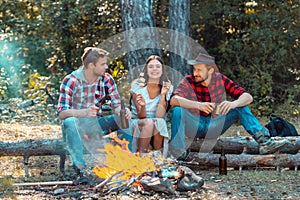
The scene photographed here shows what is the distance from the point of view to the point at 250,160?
545cm

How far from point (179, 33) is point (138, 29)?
4.16 ft

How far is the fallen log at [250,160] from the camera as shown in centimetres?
539

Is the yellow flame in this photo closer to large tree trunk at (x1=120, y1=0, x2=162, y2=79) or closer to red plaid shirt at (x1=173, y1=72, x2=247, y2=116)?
red plaid shirt at (x1=173, y1=72, x2=247, y2=116)

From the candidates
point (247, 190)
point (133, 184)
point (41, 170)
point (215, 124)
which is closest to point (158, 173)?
point (133, 184)

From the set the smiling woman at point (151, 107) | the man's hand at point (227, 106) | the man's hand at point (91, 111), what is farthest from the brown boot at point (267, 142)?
the man's hand at point (91, 111)

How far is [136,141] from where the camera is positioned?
5.54 m

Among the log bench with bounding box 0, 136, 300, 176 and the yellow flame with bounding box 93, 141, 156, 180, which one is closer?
the yellow flame with bounding box 93, 141, 156, 180

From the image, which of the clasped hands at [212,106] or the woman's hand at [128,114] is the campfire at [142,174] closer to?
the woman's hand at [128,114]

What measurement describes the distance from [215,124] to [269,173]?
75 centimetres

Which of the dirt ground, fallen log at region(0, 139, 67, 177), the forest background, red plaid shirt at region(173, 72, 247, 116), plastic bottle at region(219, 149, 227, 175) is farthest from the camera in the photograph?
the forest background

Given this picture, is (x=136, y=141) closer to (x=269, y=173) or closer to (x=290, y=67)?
(x=269, y=173)

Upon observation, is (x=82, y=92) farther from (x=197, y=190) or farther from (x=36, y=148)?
(x=197, y=190)

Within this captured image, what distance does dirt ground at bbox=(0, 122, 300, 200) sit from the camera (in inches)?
179

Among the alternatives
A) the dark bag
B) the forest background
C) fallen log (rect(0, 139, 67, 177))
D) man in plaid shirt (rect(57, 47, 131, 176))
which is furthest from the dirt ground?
the forest background
